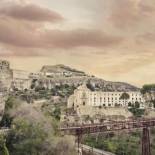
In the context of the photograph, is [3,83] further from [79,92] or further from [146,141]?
[79,92]

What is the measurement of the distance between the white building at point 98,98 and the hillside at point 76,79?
1020cm

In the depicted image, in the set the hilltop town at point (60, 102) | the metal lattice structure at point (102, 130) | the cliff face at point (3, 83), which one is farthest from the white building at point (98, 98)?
the metal lattice structure at point (102, 130)

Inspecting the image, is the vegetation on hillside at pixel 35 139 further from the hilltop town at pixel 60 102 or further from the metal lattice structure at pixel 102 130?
the metal lattice structure at pixel 102 130

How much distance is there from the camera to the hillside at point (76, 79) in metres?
86.9

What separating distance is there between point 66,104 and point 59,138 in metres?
39.3

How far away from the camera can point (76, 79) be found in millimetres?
90812

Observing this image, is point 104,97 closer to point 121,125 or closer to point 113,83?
point 113,83

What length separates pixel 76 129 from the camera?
89.5ft

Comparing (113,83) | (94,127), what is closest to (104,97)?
(113,83)

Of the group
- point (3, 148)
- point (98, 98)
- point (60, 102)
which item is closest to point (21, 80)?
point (98, 98)

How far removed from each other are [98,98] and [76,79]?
19.9m

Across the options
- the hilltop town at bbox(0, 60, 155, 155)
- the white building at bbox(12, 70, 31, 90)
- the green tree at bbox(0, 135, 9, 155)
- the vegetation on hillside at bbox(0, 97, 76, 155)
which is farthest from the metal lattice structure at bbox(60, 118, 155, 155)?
the white building at bbox(12, 70, 31, 90)

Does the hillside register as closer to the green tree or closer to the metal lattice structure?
the metal lattice structure

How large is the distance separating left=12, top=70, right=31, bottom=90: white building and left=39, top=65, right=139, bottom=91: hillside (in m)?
2.68
